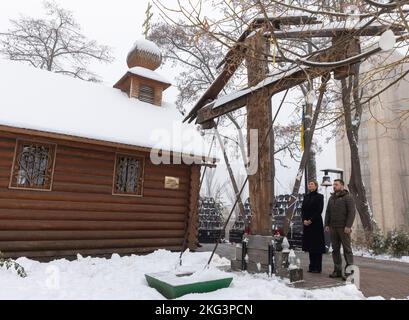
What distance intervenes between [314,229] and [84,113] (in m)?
6.63

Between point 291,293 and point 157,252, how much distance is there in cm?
485

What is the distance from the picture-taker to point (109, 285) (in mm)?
5168

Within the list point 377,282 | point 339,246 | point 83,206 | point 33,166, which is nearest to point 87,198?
point 83,206

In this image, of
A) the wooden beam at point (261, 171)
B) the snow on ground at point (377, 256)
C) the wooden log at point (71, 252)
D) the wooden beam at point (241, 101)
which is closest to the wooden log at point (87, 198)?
the wooden log at point (71, 252)

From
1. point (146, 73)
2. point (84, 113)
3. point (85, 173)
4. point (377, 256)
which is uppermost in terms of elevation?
point (146, 73)

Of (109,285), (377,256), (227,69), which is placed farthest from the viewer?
(377,256)

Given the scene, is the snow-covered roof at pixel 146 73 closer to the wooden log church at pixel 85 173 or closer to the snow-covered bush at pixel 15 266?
the wooden log church at pixel 85 173

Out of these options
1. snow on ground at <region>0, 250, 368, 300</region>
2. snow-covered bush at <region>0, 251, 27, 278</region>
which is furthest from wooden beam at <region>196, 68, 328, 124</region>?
snow-covered bush at <region>0, 251, 27, 278</region>

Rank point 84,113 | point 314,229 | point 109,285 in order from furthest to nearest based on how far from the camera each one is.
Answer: point 84,113 < point 314,229 < point 109,285

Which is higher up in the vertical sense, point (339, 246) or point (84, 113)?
point (84, 113)

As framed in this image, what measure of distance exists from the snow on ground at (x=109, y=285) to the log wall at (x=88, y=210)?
36.2 inches

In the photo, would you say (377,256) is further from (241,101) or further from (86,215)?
(86,215)

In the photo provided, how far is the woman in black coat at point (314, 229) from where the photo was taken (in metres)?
6.39

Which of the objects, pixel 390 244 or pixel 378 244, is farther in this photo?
pixel 378 244
